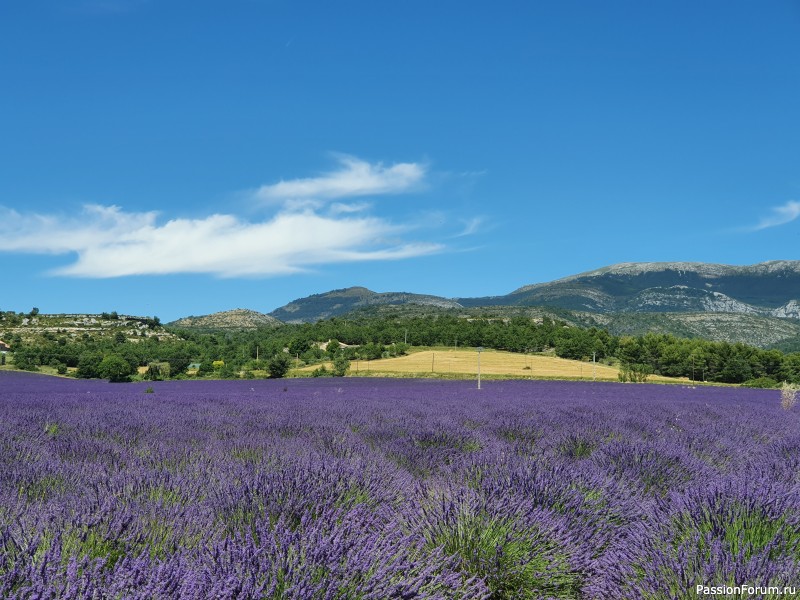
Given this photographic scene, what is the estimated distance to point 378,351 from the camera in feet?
186

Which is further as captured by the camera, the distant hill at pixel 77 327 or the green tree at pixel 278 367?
the distant hill at pixel 77 327

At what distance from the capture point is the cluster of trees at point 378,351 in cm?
4066

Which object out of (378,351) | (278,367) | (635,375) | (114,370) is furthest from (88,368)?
(635,375)

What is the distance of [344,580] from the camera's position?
193cm

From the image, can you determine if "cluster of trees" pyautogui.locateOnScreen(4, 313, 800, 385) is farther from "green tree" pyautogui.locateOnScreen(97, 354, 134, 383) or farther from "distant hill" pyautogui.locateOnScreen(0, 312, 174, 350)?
"distant hill" pyautogui.locateOnScreen(0, 312, 174, 350)

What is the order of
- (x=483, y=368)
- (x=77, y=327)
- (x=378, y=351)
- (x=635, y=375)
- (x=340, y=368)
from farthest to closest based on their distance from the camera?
(x=77, y=327) < (x=378, y=351) < (x=483, y=368) < (x=340, y=368) < (x=635, y=375)

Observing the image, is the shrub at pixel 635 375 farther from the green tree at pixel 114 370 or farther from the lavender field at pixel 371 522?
the lavender field at pixel 371 522

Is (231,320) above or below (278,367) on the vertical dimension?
above

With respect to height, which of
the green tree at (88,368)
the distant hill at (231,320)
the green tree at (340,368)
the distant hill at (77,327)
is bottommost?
the green tree at (340,368)

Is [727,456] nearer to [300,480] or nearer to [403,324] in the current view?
[300,480]

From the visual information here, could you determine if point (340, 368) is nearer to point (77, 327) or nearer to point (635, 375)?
point (635, 375)

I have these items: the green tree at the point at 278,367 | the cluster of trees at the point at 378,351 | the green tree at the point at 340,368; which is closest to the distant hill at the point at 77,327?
the cluster of trees at the point at 378,351

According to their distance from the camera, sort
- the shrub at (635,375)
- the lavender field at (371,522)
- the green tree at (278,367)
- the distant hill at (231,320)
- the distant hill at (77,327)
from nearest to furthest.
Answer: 1. the lavender field at (371,522)
2. the shrub at (635,375)
3. the green tree at (278,367)
4. the distant hill at (77,327)
5. the distant hill at (231,320)

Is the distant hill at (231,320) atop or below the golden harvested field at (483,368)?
atop
